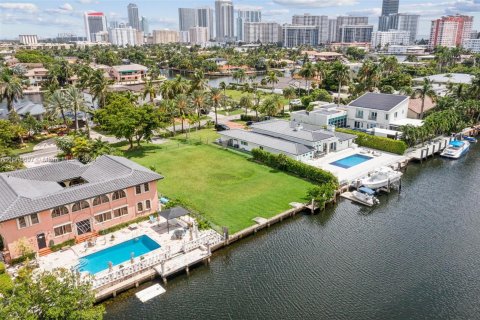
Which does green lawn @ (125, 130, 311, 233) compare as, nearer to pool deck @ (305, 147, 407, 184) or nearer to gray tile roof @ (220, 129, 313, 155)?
gray tile roof @ (220, 129, 313, 155)

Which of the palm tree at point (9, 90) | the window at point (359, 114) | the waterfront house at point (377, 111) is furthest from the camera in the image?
the window at point (359, 114)

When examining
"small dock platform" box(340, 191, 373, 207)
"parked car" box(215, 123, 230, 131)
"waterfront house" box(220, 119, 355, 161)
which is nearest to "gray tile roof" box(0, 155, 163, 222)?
"small dock platform" box(340, 191, 373, 207)

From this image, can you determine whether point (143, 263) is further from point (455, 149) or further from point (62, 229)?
point (455, 149)

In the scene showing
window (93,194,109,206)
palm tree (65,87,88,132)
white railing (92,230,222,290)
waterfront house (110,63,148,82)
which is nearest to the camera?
white railing (92,230,222,290)

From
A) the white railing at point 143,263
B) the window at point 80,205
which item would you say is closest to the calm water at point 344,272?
the white railing at point 143,263

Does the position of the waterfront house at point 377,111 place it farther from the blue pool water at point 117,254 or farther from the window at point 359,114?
the blue pool water at point 117,254

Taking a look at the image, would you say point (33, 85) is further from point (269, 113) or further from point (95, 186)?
point (95, 186)

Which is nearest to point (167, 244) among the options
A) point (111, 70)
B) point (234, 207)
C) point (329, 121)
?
point (234, 207)
